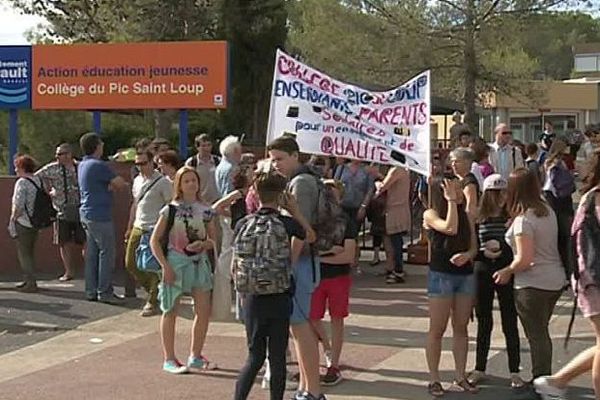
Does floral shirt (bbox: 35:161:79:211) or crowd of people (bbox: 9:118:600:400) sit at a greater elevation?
floral shirt (bbox: 35:161:79:211)

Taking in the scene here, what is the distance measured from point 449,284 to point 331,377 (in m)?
1.17

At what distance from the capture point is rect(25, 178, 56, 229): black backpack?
39.9ft

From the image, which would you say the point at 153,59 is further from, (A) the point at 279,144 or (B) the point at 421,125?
(A) the point at 279,144

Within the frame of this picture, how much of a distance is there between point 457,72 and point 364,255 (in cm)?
1603

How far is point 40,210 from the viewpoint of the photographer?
1219 centimetres

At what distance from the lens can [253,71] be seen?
25766 millimetres

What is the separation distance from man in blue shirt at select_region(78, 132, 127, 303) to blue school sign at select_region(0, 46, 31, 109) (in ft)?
16.5

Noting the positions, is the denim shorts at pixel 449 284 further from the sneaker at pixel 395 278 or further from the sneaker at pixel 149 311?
the sneaker at pixel 395 278

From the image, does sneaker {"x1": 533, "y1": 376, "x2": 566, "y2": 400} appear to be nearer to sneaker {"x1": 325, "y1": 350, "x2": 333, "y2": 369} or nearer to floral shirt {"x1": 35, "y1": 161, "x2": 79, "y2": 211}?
sneaker {"x1": 325, "y1": 350, "x2": 333, "y2": 369}

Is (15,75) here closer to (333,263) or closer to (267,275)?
(333,263)

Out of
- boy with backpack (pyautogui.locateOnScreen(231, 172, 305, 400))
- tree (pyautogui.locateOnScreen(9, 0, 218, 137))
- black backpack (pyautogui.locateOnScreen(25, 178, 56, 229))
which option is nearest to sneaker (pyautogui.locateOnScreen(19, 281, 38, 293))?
black backpack (pyautogui.locateOnScreen(25, 178, 56, 229))

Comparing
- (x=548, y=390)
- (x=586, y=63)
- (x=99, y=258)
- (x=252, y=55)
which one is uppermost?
(x=586, y=63)

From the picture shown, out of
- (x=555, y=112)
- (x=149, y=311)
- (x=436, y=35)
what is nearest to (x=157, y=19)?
(x=436, y=35)

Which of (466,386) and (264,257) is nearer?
(264,257)
